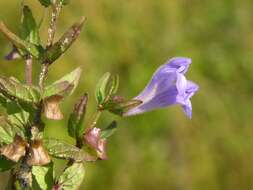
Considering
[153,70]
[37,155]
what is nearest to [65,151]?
[37,155]

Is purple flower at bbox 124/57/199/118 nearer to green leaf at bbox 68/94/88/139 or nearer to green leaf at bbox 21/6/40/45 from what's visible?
green leaf at bbox 68/94/88/139

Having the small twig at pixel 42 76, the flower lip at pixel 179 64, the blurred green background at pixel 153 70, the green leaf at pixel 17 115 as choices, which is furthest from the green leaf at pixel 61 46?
the blurred green background at pixel 153 70

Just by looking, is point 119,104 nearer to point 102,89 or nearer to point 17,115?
point 102,89

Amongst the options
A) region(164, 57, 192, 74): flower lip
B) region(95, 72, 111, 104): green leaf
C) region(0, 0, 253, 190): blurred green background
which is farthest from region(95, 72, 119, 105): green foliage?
region(0, 0, 253, 190): blurred green background

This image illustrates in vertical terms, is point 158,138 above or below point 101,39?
below

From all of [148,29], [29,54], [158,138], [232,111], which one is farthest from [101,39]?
[29,54]

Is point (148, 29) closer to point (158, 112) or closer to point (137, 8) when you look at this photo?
point (137, 8)

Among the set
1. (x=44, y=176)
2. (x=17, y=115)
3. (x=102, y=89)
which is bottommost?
(x=44, y=176)
